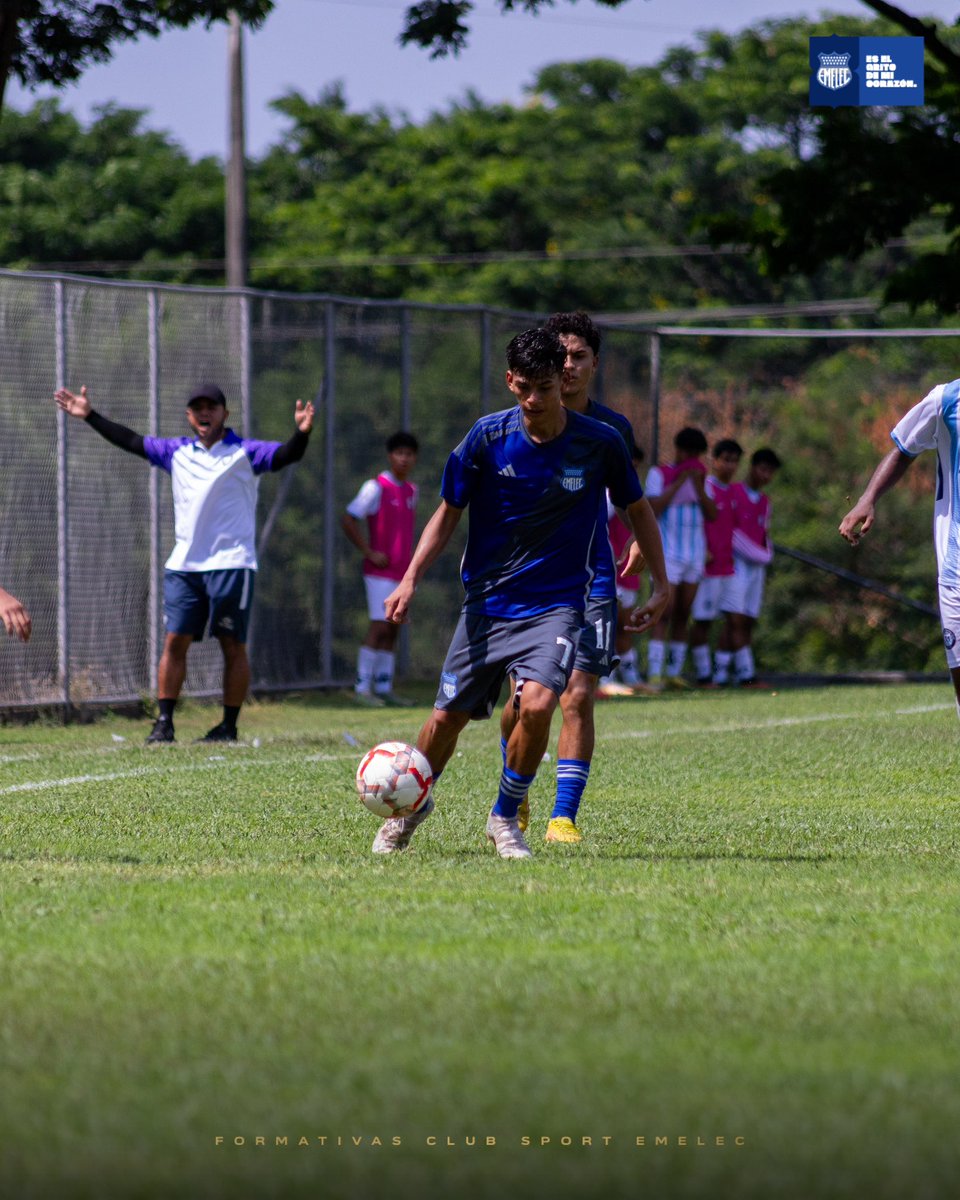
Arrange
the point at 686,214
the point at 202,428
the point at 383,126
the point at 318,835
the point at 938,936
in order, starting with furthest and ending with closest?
1. the point at 383,126
2. the point at 686,214
3. the point at 202,428
4. the point at 318,835
5. the point at 938,936

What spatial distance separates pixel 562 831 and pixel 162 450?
5.71 metres

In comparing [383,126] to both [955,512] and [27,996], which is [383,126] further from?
[27,996]

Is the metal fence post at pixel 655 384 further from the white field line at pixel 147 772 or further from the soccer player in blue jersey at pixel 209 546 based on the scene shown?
the white field line at pixel 147 772

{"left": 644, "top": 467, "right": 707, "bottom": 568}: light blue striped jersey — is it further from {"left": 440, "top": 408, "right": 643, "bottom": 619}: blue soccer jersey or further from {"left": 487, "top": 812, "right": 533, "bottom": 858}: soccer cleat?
{"left": 487, "top": 812, "right": 533, "bottom": 858}: soccer cleat

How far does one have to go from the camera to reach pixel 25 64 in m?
17.2

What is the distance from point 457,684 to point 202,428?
558 cm

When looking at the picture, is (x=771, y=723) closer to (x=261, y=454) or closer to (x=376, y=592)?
(x=376, y=592)

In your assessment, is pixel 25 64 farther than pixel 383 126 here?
No

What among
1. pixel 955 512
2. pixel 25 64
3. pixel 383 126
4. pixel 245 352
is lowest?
pixel 955 512

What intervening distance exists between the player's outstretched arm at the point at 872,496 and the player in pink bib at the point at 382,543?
9281 mm

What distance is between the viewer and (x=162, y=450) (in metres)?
13.0

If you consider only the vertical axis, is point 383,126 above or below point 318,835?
above

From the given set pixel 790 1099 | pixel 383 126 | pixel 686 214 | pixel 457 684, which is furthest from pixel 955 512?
pixel 383 126

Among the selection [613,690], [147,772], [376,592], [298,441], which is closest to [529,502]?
[147,772]
